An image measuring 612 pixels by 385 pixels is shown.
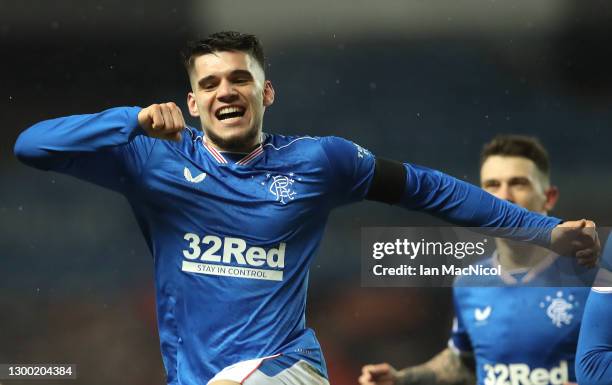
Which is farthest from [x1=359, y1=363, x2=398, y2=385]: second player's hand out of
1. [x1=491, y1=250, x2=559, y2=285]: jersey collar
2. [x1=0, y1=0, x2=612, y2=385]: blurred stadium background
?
[x1=0, y1=0, x2=612, y2=385]: blurred stadium background

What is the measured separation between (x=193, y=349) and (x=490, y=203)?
4.21ft

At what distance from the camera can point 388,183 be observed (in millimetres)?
3904

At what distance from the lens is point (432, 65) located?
6.35 metres

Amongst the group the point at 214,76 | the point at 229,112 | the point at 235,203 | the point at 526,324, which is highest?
the point at 214,76

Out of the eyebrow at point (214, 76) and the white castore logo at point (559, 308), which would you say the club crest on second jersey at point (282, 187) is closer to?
the eyebrow at point (214, 76)

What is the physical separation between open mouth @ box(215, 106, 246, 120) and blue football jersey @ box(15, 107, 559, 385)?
0.14 m

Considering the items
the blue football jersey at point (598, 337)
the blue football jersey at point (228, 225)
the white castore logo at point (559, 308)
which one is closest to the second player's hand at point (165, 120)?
the blue football jersey at point (228, 225)

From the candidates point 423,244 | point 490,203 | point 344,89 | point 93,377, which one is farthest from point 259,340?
point 344,89

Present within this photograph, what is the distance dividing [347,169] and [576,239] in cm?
92

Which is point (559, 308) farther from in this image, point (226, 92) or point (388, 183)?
point (226, 92)

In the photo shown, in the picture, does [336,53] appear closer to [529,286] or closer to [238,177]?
[529,286]

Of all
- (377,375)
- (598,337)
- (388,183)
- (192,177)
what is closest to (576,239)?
(598,337)

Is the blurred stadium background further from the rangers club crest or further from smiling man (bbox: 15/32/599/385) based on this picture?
the rangers club crest

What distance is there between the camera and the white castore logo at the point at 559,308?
194 inches
